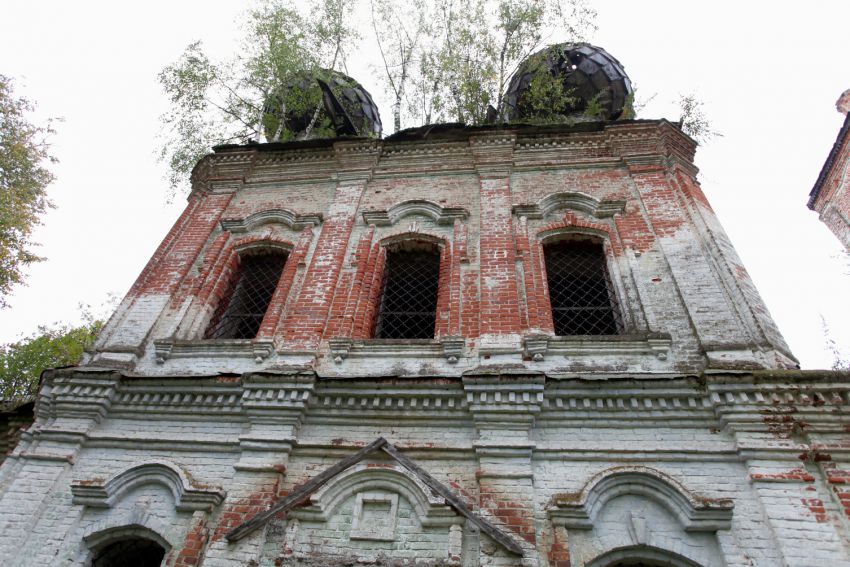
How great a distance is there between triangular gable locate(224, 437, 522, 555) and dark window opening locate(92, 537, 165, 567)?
1.22 m

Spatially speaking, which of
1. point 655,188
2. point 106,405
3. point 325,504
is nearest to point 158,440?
point 106,405

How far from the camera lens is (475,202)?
7.44m

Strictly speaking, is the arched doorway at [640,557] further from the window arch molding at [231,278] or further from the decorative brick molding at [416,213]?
the decorative brick molding at [416,213]

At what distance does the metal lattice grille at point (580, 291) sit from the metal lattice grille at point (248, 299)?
12.2 ft

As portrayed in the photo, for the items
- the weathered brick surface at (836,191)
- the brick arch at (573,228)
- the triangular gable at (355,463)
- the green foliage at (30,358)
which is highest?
the weathered brick surface at (836,191)

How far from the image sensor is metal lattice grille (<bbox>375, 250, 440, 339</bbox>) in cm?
A: 629

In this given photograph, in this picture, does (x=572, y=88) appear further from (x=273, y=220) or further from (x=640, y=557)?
→ (x=640, y=557)

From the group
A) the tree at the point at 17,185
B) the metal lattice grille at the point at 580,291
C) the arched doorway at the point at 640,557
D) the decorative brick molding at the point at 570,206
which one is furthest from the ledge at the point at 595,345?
the tree at the point at 17,185

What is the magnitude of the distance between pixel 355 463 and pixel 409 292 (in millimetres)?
2578

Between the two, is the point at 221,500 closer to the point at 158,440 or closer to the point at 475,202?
the point at 158,440

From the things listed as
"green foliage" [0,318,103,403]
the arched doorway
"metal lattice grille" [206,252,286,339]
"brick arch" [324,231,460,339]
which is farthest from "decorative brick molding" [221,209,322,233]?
"green foliage" [0,318,103,403]

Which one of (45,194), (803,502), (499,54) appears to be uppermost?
(499,54)

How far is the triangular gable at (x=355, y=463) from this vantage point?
4109mm

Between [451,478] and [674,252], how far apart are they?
3739 millimetres
